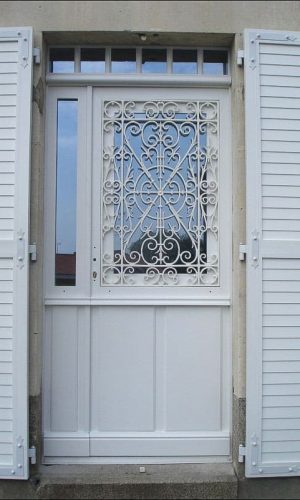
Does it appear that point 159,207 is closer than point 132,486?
No

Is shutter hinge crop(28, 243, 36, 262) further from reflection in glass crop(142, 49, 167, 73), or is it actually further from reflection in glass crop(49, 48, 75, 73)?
reflection in glass crop(142, 49, 167, 73)

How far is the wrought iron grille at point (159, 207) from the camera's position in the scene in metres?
3.11

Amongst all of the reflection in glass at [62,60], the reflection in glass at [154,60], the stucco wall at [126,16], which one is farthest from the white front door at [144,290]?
the stucco wall at [126,16]

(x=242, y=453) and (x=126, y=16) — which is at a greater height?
(x=126, y=16)

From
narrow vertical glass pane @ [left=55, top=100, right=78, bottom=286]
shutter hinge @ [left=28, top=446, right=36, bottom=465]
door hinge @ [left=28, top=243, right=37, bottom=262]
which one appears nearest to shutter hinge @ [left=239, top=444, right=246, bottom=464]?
shutter hinge @ [left=28, top=446, right=36, bottom=465]

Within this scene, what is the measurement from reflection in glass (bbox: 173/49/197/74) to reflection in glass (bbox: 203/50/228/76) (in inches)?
3.3

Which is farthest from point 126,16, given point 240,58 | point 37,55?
point 240,58

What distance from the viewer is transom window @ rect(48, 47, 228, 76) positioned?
3133 millimetres

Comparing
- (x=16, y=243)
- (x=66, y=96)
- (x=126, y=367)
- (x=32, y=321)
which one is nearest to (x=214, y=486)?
(x=126, y=367)

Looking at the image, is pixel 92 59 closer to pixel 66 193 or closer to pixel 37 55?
pixel 37 55

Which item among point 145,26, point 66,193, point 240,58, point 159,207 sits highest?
point 145,26

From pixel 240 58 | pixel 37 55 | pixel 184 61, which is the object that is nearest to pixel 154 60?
pixel 184 61

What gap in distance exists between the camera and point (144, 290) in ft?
10.2

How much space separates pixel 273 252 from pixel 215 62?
4.96 feet
